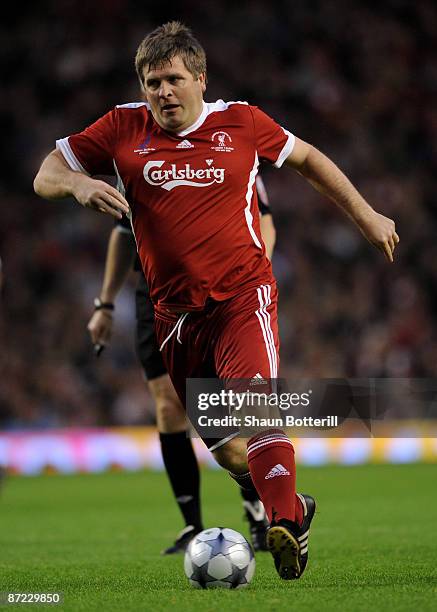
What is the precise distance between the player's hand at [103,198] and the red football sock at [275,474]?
1051 millimetres

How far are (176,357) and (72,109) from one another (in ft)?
45.2

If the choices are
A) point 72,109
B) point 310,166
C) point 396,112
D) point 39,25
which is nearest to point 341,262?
point 396,112

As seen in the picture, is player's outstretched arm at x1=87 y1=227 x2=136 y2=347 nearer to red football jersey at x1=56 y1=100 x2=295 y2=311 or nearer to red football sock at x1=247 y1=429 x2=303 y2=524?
red football jersey at x1=56 y1=100 x2=295 y2=311

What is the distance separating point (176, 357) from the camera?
515cm

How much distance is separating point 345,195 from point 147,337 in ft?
6.69

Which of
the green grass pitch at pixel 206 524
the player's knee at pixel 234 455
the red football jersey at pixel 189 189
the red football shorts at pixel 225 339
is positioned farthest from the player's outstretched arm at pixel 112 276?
the player's knee at pixel 234 455

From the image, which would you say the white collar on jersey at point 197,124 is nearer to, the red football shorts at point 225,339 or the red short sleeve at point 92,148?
the red short sleeve at point 92,148

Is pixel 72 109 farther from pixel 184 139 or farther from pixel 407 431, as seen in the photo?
pixel 184 139

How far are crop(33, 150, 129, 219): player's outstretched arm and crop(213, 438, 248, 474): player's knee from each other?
108cm

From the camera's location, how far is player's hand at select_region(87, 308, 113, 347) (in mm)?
6742

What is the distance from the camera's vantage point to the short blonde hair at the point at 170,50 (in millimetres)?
4859

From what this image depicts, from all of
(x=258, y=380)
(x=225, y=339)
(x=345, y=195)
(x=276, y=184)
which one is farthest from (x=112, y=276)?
(x=276, y=184)

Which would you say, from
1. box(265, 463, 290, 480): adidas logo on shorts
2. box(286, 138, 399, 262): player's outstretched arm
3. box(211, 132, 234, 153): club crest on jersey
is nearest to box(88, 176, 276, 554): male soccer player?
box(286, 138, 399, 262): player's outstretched arm

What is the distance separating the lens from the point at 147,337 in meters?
6.70
